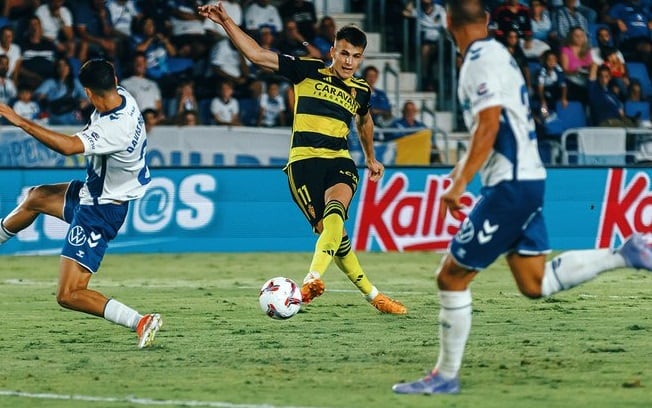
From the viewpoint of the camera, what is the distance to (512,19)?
2169cm

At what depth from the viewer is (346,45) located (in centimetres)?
1109

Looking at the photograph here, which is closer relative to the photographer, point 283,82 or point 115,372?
point 115,372

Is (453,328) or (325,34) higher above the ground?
(453,328)

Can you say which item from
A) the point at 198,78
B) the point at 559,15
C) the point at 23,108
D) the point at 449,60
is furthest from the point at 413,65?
the point at 23,108

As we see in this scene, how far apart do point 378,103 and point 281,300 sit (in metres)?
10.8

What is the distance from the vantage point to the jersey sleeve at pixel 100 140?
30.4 ft

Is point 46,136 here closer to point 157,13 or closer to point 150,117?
point 150,117

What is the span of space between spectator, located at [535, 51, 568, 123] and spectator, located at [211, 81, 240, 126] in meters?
4.88

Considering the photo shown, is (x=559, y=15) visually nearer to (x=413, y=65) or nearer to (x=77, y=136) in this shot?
(x=413, y=65)

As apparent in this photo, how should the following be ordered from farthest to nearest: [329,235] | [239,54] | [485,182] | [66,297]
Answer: [239,54] → [329,235] → [66,297] → [485,182]

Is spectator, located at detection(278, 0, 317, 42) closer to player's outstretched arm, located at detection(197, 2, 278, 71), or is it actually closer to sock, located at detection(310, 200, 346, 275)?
player's outstretched arm, located at detection(197, 2, 278, 71)

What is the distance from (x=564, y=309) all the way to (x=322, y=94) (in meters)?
2.94

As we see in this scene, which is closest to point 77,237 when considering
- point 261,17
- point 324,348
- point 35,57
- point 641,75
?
point 324,348

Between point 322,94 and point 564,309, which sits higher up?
point 322,94
